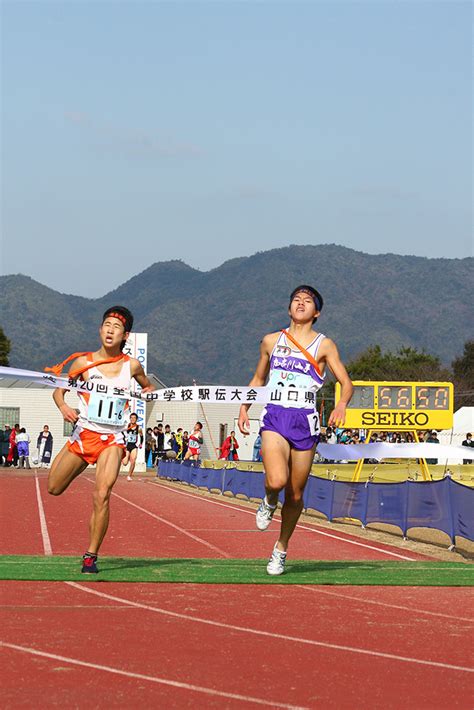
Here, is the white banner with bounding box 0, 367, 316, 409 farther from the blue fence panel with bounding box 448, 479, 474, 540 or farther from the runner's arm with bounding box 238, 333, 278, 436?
the blue fence panel with bounding box 448, 479, 474, 540

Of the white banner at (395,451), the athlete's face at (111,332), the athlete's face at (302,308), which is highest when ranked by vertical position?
the athlete's face at (302,308)

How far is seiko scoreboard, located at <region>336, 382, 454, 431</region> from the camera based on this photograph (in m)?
29.9

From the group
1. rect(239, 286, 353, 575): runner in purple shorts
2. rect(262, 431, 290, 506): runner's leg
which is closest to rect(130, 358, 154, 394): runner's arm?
rect(239, 286, 353, 575): runner in purple shorts

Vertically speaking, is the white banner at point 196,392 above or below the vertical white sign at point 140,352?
below

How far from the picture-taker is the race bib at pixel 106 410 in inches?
436

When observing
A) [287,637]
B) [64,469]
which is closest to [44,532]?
[64,469]

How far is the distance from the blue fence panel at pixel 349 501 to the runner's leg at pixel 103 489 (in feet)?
35.8

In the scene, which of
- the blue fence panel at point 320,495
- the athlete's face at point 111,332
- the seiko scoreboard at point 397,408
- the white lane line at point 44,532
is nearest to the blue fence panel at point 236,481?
the seiko scoreboard at point 397,408

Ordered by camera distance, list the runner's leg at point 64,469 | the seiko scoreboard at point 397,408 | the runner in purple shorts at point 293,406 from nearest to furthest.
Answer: the runner in purple shorts at point 293,406 < the runner's leg at point 64,469 < the seiko scoreboard at point 397,408

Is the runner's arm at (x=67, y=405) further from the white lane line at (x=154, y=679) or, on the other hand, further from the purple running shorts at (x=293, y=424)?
the white lane line at (x=154, y=679)

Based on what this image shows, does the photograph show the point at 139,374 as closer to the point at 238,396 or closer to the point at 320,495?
the point at 238,396

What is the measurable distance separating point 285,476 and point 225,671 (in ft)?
13.2

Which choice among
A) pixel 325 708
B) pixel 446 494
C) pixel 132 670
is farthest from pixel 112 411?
pixel 446 494

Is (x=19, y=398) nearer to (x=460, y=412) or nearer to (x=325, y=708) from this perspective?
(x=460, y=412)
